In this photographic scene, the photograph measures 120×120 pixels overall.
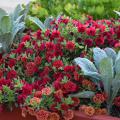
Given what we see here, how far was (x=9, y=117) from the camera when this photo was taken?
328 cm

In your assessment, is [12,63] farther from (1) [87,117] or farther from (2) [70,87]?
(1) [87,117]

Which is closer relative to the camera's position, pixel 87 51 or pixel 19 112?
pixel 19 112

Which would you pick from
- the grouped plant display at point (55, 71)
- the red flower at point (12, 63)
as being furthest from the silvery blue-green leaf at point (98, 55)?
the red flower at point (12, 63)

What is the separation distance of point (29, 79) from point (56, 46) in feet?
1.11

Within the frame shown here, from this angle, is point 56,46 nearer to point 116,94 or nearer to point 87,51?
point 87,51

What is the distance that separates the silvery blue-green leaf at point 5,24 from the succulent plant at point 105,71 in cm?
93

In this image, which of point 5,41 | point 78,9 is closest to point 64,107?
point 5,41

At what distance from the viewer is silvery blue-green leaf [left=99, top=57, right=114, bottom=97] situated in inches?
118

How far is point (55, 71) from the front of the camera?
335 cm

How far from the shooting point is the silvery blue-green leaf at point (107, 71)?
9.82ft

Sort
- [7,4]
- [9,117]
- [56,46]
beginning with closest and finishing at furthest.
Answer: [9,117] → [56,46] → [7,4]

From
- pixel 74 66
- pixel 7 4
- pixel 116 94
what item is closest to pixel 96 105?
pixel 116 94

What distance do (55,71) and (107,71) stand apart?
18.0 inches

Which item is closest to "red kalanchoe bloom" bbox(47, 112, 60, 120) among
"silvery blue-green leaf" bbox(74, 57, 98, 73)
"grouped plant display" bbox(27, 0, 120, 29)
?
"silvery blue-green leaf" bbox(74, 57, 98, 73)
